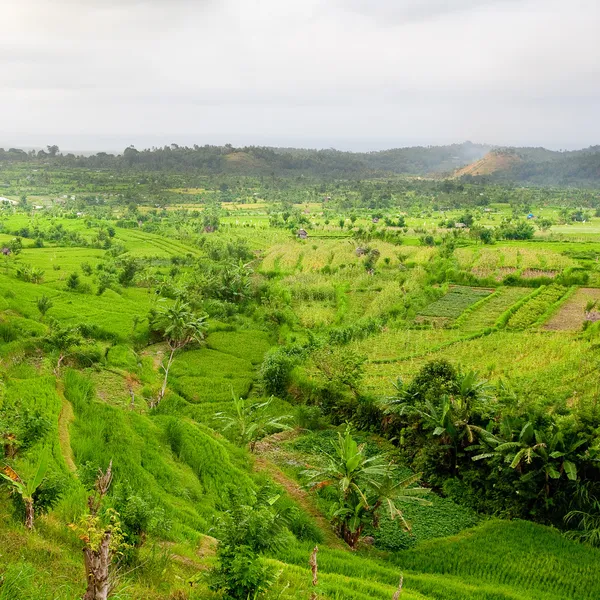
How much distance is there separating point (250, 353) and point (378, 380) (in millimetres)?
6875

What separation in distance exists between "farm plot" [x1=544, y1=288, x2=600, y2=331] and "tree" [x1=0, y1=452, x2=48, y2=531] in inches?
901

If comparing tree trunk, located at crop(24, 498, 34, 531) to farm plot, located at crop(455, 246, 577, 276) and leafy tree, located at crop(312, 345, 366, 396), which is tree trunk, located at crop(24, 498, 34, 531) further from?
farm plot, located at crop(455, 246, 577, 276)

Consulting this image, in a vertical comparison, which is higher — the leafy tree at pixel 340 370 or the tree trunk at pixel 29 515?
the tree trunk at pixel 29 515

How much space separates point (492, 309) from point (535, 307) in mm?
2063

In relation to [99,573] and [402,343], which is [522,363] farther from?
[99,573]

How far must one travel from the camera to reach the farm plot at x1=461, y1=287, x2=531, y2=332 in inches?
1008

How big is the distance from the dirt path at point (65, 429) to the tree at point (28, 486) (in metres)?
2.21

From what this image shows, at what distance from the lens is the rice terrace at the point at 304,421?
712 centimetres

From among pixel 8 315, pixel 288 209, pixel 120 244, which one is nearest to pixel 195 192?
pixel 288 209

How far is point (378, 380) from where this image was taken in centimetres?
1916

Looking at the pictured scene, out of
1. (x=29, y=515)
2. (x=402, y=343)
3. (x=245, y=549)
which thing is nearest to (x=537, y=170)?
(x=402, y=343)

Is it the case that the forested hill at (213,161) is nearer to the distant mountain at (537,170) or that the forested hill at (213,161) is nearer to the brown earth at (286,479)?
the distant mountain at (537,170)

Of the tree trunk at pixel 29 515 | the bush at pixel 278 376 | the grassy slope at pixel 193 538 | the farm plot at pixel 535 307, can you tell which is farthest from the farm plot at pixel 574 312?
the tree trunk at pixel 29 515

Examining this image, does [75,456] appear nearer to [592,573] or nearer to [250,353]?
[592,573]
